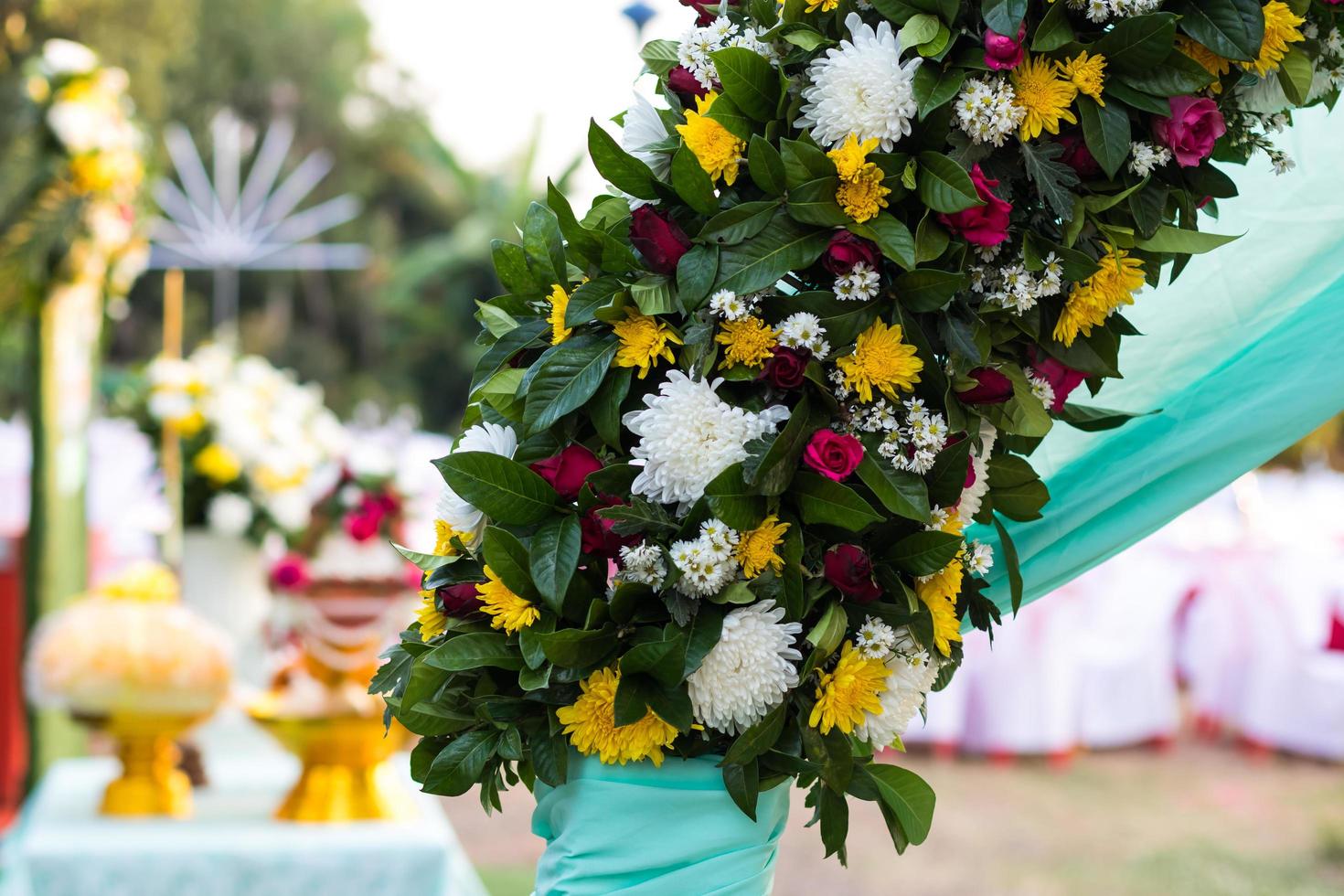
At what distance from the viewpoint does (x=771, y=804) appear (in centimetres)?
A: 126

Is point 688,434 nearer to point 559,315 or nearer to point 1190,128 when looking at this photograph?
point 559,315

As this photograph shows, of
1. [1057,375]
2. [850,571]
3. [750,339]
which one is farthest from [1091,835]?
[750,339]

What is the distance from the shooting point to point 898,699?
118 cm

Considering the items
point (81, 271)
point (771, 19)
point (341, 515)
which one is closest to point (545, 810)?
point (771, 19)

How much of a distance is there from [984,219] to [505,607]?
1.83 ft

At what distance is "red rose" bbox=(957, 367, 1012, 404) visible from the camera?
1177 mm

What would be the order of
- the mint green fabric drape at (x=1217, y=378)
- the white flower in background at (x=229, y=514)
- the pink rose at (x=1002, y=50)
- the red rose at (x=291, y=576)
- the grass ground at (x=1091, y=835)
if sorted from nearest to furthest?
the pink rose at (x=1002, y=50), the mint green fabric drape at (x=1217, y=378), the red rose at (x=291, y=576), the white flower in background at (x=229, y=514), the grass ground at (x=1091, y=835)

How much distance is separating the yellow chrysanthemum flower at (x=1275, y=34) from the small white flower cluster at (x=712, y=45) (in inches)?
17.9

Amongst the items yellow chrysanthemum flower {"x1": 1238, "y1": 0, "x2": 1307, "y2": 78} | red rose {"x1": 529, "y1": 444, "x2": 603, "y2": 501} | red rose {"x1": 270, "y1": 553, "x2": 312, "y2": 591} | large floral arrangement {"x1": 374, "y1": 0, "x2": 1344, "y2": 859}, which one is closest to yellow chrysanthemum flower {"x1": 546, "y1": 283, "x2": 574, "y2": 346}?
large floral arrangement {"x1": 374, "y1": 0, "x2": 1344, "y2": 859}

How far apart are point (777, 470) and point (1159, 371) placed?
0.63 meters

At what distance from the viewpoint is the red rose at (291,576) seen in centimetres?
266

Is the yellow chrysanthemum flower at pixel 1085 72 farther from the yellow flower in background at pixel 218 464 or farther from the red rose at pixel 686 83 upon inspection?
the yellow flower in background at pixel 218 464

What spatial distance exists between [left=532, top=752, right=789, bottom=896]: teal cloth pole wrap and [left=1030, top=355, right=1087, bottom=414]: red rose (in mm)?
498

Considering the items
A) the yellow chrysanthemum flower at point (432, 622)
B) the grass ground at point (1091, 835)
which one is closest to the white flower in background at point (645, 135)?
the yellow chrysanthemum flower at point (432, 622)
